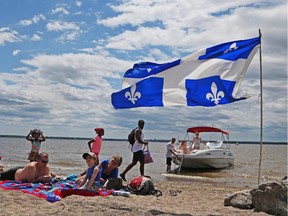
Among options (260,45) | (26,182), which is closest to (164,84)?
(260,45)

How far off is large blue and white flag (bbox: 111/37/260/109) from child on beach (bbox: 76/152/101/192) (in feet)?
4.00

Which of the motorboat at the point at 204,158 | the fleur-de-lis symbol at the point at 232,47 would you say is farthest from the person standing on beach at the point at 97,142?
the motorboat at the point at 204,158

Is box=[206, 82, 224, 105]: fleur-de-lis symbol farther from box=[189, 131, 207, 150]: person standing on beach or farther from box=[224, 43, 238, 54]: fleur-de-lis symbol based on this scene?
box=[189, 131, 207, 150]: person standing on beach

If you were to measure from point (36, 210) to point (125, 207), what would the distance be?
4.79 ft

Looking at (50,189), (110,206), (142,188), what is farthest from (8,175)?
(110,206)

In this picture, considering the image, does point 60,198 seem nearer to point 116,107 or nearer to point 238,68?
point 116,107

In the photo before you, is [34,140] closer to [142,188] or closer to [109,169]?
[109,169]

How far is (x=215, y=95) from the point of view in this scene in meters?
7.76

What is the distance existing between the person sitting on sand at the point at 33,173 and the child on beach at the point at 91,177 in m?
1.17

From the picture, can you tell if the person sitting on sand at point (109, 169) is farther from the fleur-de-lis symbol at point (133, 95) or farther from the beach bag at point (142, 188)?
the fleur-de-lis symbol at point (133, 95)

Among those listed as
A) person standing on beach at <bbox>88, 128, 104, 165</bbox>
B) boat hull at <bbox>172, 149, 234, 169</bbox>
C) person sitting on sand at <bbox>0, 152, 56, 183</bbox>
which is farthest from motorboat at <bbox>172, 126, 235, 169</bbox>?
person sitting on sand at <bbox>0, 152, 56, 183</bbox>

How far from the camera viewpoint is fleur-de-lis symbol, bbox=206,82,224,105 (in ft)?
25.2

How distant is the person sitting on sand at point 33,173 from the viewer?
8842 mm

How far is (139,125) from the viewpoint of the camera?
1082cm
